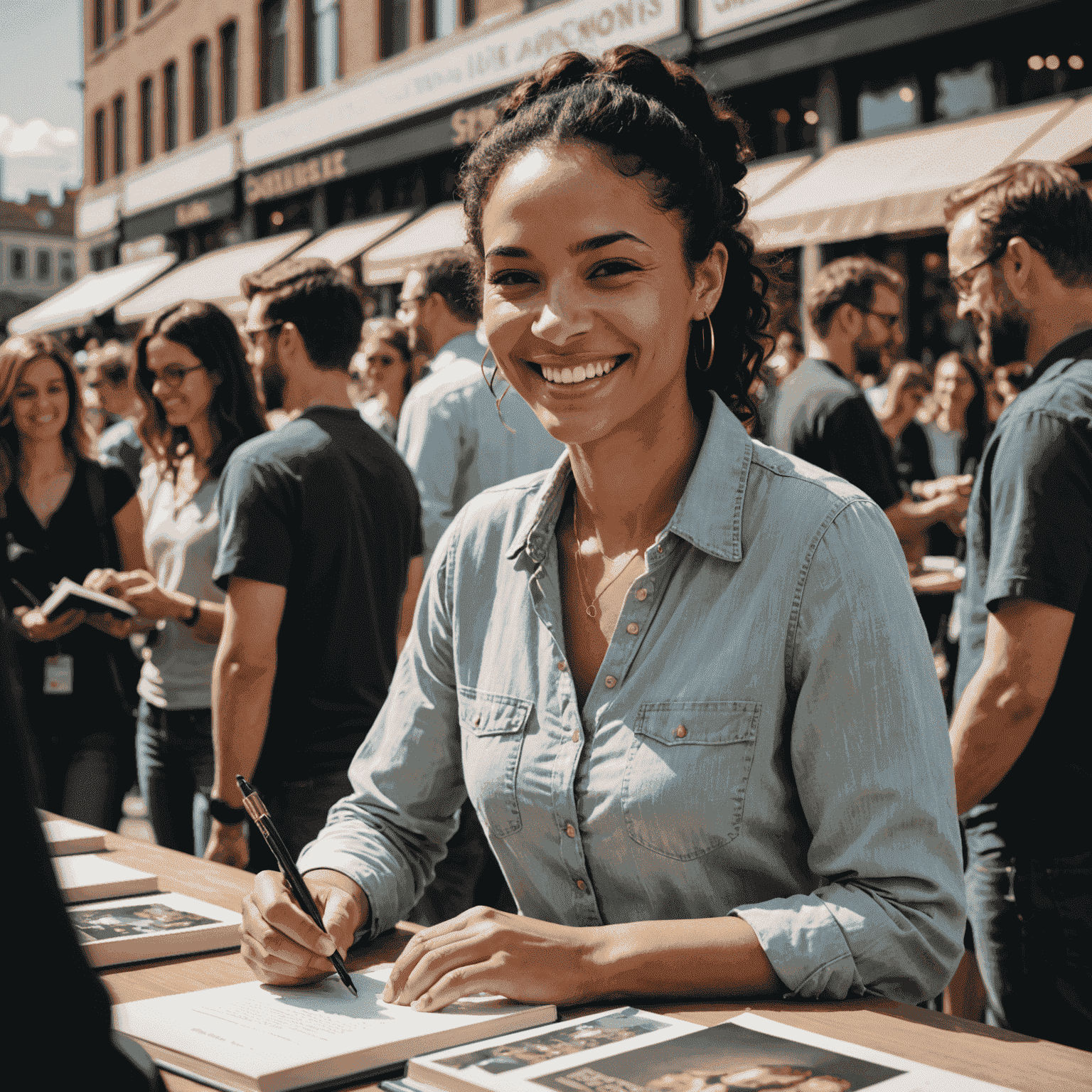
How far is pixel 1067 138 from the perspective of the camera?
9039 millimetres

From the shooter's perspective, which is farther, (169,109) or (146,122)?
(146,122)

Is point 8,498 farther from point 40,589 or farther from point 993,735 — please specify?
point 993,735

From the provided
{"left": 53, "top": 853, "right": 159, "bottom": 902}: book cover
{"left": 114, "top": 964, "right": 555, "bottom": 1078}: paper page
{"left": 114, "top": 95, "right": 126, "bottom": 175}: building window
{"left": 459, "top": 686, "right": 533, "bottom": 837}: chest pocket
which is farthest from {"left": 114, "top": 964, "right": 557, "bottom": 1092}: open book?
{"left": 114, "top": 95, "right": 126, "bottom": 175}: building window

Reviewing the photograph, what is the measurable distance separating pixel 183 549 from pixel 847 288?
111 inches

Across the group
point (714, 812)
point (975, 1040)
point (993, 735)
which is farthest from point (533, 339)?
point (993, 735)

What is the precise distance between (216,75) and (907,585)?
24.5 meters

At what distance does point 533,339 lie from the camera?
1.76 metres

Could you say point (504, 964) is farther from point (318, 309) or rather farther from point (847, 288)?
point (847, 288)

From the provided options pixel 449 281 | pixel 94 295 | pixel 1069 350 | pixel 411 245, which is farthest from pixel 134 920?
pixel 94 295

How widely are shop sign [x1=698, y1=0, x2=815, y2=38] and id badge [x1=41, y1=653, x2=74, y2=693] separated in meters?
10.3

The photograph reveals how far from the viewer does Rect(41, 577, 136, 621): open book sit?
361cm

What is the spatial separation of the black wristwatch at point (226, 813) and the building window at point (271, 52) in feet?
67.3

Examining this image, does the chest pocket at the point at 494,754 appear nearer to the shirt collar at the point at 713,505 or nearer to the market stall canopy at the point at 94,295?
the shirt collar at the point at 713,505

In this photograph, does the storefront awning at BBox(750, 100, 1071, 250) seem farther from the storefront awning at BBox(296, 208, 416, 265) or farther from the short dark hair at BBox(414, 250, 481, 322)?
the storefront awning at BBox(296, 208, 416, 265)
